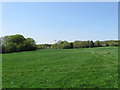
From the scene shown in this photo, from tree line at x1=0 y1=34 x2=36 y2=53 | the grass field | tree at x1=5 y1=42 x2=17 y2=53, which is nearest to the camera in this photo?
the grass field

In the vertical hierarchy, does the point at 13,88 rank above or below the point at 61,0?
below

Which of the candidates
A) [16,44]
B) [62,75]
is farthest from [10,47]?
[62,75]

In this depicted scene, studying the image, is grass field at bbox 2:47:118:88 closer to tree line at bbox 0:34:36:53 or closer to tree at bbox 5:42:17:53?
tree line at bbox 0:34:36:53

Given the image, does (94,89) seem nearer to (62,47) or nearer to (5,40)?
(62,47)

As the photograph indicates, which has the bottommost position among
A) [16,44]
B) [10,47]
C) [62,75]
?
[62,75]

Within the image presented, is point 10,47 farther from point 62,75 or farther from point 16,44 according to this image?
point 62,75

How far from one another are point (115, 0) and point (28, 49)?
95.0 feet

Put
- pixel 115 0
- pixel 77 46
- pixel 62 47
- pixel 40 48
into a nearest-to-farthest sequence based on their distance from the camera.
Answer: pixel 115 0, pixel 62 47, pixel 40 48, pixel 77 46

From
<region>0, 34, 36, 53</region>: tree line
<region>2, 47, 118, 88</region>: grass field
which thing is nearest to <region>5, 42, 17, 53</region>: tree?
<region>0, 34, 36, 53</region>: tree line

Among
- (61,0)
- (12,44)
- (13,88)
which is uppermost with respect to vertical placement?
(61,0)

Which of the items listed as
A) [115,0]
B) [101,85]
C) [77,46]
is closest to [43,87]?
[101,85]

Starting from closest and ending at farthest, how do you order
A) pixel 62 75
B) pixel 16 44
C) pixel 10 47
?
1. pixel 62 75
2. pixel 16 44
3. pixel 10 47

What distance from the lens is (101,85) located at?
408 cm

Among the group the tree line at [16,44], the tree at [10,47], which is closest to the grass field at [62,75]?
the tree line at [16,44]
